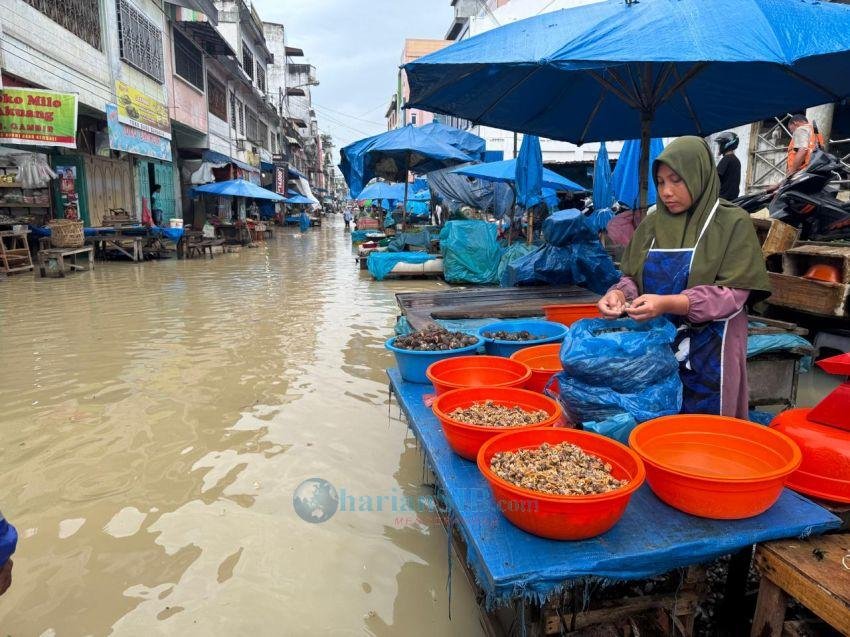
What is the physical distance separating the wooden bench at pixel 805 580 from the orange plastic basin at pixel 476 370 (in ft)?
4.53

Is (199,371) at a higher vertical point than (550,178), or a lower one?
lower

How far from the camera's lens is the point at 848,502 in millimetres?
1768

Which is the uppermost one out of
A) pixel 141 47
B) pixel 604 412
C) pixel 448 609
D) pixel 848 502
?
pixel 141 47

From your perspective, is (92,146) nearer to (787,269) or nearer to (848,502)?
(787,269)

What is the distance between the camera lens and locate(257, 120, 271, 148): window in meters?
30.9

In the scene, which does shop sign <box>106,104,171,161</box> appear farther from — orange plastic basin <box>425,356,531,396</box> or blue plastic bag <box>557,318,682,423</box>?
blue plastic bag <box>557,318,682,423</box>

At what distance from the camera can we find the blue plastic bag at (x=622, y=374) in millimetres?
1976

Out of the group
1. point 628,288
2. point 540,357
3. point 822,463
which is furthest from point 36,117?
point 822,463

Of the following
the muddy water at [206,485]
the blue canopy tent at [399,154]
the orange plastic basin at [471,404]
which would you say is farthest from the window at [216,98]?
the orange plastic basin at [471,404]

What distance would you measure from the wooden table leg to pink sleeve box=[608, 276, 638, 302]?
1153mm

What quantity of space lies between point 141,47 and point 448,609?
1705 centimetres

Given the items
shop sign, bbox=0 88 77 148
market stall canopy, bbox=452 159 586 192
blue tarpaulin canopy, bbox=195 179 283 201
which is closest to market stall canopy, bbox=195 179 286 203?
blue tarpaulin canopy, bbox=195 179 283 201

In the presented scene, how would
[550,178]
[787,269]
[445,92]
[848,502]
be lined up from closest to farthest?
[848,502], [445,92], [787,269], [550,178]

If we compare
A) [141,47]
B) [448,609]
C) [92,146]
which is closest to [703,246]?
[448,609]
